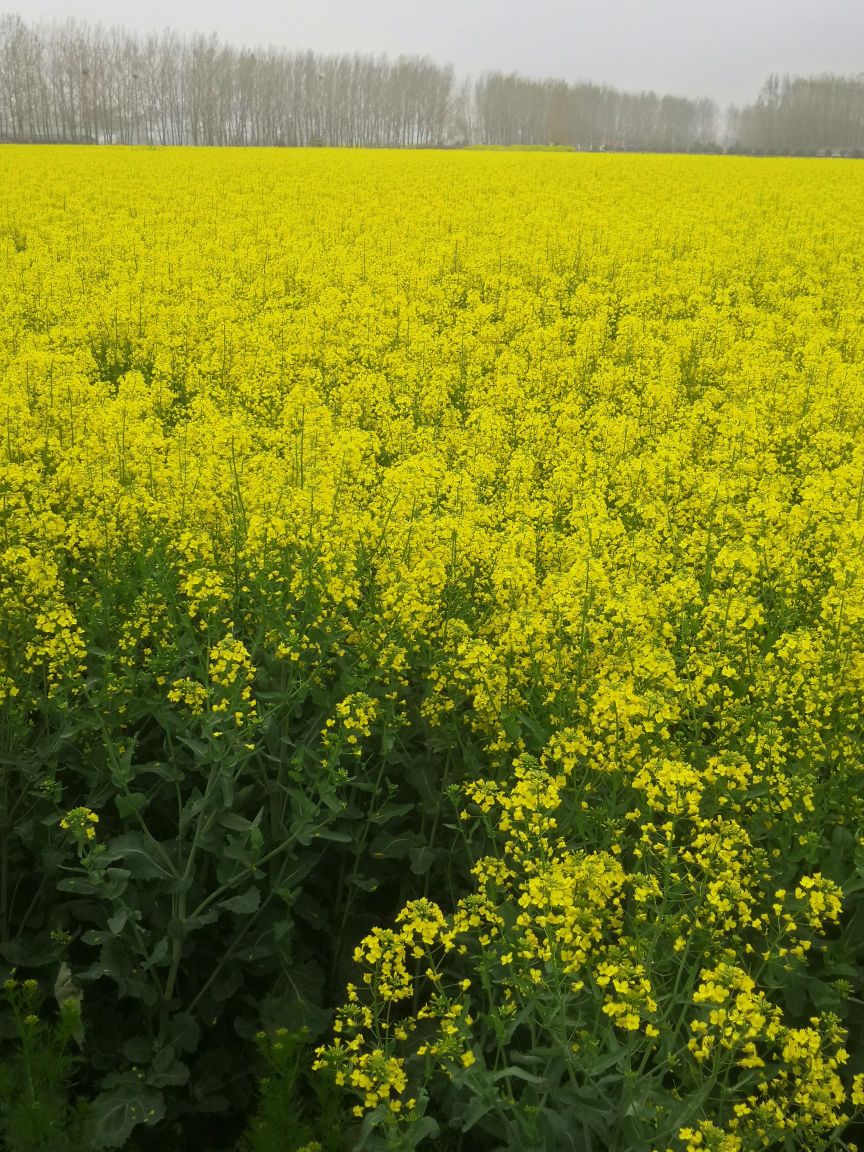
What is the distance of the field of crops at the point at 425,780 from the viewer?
235 cm

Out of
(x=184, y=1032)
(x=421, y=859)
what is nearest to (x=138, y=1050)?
(x=184, y=1032)

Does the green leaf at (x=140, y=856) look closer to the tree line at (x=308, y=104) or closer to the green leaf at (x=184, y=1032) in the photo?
the green leaf at (x=184, y=1032)

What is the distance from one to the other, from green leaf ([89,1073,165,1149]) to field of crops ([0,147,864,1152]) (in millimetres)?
12

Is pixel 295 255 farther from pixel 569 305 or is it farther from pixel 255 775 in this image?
pixel 255 775

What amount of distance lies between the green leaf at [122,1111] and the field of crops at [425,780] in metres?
0.01

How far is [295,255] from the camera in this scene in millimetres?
12852

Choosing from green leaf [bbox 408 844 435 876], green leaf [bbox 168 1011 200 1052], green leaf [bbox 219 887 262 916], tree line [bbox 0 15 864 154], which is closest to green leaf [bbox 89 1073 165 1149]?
green leaf [bbox 168 1011 200 1052]

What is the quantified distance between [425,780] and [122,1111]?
1.52 metres

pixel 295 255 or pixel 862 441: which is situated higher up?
pixel 295 255

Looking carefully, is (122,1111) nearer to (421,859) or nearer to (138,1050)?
(138,1050)

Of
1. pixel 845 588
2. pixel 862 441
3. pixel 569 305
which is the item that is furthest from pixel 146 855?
pixel 569 305

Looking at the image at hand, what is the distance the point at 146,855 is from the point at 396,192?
21975 mm

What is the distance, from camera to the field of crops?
7.72ft

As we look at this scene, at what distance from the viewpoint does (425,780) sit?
3541 mm
